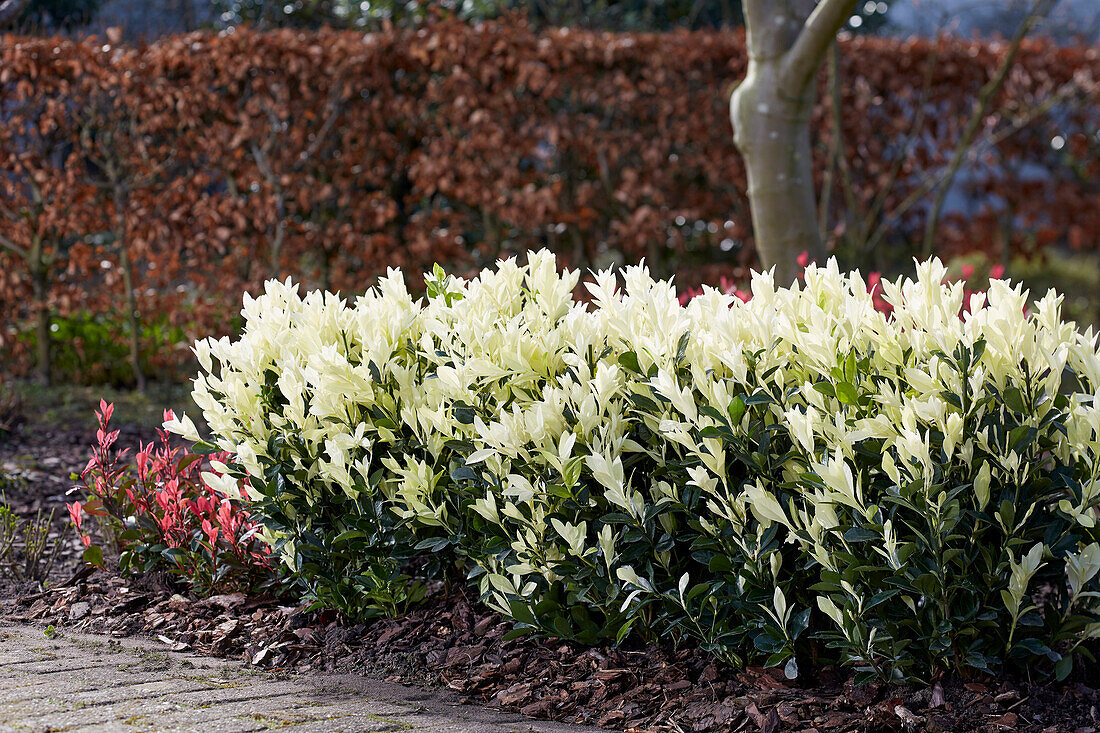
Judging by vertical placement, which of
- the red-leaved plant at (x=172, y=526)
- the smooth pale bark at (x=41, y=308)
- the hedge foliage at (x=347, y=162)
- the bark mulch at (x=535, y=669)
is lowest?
the bark mulch at (x=535, y=669)

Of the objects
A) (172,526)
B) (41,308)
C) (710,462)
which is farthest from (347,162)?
(710,462)

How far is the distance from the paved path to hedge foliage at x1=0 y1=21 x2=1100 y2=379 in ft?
14.3

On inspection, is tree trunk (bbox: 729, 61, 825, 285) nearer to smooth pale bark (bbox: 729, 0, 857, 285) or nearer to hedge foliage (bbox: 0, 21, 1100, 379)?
smooth pale bark (bbox: 729, 0, 857, 285)

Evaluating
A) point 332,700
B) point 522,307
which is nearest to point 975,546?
point 522,307

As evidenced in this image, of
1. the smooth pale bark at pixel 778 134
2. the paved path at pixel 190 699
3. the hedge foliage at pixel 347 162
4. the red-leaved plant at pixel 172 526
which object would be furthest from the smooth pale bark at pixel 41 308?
the smooth pale bark at pixel 778 134

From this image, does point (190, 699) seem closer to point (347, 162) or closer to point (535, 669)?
point (535, 669)

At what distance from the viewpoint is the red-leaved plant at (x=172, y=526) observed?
3082 mm

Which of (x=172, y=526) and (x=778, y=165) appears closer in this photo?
(x=172, y=526)

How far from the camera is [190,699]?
2283 millimetres

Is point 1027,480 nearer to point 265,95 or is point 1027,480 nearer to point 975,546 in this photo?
point 975,546

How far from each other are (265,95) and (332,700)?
5091 millimetres

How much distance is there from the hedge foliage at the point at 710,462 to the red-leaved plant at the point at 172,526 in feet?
1.15

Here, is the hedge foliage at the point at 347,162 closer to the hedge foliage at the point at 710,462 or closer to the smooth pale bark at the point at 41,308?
the smooth pale bark at the point at 41,308

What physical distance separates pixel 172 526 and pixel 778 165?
3.01 m
